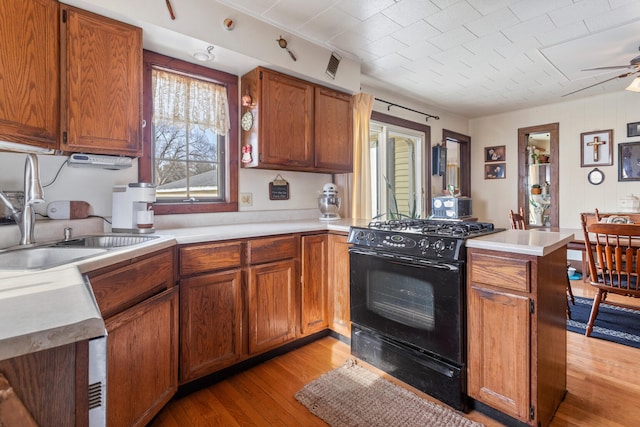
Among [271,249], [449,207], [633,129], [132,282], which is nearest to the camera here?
[132,282]

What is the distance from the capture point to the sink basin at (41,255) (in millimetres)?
1323

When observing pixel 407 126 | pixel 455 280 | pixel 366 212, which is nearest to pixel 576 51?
pixel 407 126

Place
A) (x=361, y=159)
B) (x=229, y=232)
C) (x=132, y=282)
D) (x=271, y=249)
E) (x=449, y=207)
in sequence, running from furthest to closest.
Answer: (x=449, y=207) < (x=361, y=159) < (x=271, y=249) < (x=229, y=232) < (x=132, y=282)

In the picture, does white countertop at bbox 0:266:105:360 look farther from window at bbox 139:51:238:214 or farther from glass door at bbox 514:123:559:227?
glass door at bbox 514:123:559:227

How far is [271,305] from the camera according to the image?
2.19m

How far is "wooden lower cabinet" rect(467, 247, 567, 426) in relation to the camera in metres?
1.48

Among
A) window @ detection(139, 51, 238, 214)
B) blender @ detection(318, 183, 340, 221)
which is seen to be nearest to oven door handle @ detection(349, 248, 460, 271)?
blender @ detection(318, 183, 340, 221)

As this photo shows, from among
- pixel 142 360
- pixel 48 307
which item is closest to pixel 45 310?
pixel 48 307

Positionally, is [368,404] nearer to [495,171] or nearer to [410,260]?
[410,260]

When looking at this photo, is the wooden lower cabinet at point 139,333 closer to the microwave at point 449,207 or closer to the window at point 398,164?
the window at point 398,164

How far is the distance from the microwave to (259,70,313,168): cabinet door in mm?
2360

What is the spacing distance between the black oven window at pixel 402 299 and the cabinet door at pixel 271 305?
0.56 metres

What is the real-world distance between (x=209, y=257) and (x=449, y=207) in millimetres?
3395

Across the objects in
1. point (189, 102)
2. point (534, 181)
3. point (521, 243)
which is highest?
point (189, 102)
